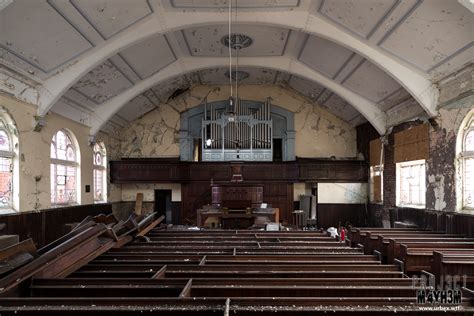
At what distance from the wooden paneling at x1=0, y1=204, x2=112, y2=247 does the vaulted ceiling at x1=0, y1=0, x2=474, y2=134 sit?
7.13 feet

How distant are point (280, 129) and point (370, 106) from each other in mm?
3795

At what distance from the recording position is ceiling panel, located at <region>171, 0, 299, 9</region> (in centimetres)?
774

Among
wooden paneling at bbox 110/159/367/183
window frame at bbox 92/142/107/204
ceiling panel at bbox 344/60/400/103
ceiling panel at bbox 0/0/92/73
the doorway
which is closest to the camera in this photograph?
ceiling panel at bbox 0/0/92/73

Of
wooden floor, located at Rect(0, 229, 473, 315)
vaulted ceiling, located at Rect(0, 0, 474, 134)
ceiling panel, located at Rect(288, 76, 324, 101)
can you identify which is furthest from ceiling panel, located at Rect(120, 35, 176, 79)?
wooden floor, located at Rect(0, 229, 473, 315)

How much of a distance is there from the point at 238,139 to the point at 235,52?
3424 millimetres

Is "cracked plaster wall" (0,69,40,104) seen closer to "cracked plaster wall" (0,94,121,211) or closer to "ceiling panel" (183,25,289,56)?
"cracked plaster wall" (0,94,121,211)

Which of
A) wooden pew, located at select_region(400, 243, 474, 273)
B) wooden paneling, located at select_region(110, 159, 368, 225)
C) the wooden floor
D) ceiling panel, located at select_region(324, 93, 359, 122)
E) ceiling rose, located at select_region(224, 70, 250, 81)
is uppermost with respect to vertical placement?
ceiling rose, located at select_region(224, 70, 250, 81)

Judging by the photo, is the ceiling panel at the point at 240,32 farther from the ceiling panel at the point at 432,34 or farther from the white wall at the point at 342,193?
the white wall at the point at 342,193

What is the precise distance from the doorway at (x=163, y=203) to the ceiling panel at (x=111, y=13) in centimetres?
774

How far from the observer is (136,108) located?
12953mm

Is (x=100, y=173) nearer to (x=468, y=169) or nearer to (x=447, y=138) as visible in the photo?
(x=447, y=138)

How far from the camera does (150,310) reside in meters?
2.29

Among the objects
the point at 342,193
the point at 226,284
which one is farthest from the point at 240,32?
the point at 226,284

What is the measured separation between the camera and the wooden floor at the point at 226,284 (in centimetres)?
233
